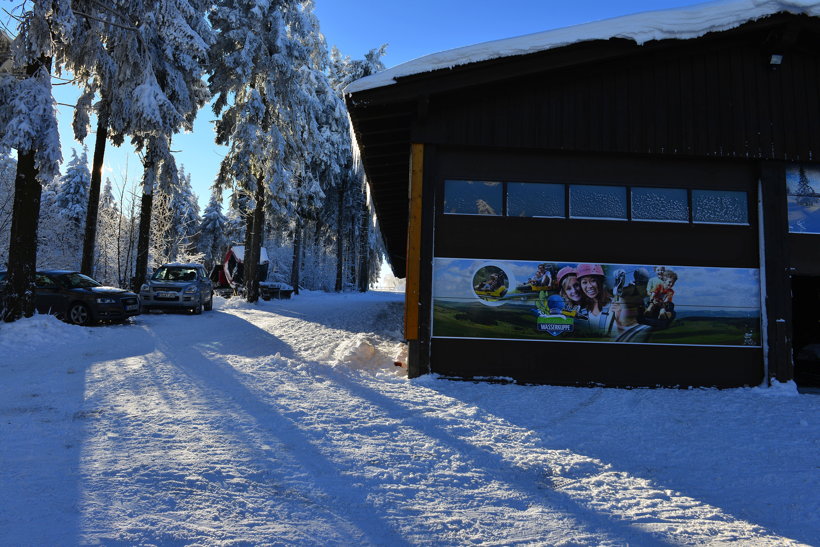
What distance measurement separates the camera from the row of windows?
8992mm

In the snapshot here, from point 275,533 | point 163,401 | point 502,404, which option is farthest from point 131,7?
point 275,533

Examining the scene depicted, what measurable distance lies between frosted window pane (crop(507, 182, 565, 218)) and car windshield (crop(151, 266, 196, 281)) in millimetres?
14629

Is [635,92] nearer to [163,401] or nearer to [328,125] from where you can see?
[163,401]

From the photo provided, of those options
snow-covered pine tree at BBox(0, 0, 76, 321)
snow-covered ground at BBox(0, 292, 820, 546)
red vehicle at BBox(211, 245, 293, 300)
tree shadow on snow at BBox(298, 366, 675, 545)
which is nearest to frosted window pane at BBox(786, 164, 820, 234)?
snow-covered ground at BBox(0, 292, 820, 546)

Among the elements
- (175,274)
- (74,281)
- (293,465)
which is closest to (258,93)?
(175,274)

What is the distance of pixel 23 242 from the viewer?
38.9 feet

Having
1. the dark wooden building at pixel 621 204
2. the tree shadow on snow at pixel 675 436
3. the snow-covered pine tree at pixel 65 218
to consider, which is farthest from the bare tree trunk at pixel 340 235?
the tree shadow on snow at pixel 675 436

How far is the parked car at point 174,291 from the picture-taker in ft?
60.5

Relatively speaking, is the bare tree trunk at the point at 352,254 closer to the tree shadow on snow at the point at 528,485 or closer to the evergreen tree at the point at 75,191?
the evergreen tree at the point at 75,191

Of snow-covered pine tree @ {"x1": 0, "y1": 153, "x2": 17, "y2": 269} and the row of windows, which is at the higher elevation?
snow-covered pine tree @ {"x1": 0, "y1": 153, "x2": 17, "y2": 269}

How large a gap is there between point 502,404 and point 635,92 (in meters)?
6.14

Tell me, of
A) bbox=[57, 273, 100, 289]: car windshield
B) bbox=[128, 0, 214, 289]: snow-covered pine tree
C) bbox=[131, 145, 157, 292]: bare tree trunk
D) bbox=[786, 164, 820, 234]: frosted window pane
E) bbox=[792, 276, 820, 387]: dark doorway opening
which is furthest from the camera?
bbox=[131, 145, 157, 292]: bare tree trunk

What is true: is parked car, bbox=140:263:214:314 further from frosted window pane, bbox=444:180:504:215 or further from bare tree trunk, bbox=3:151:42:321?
frosted window pane, bbox=444:180:504:215

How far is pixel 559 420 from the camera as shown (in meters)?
6.49
